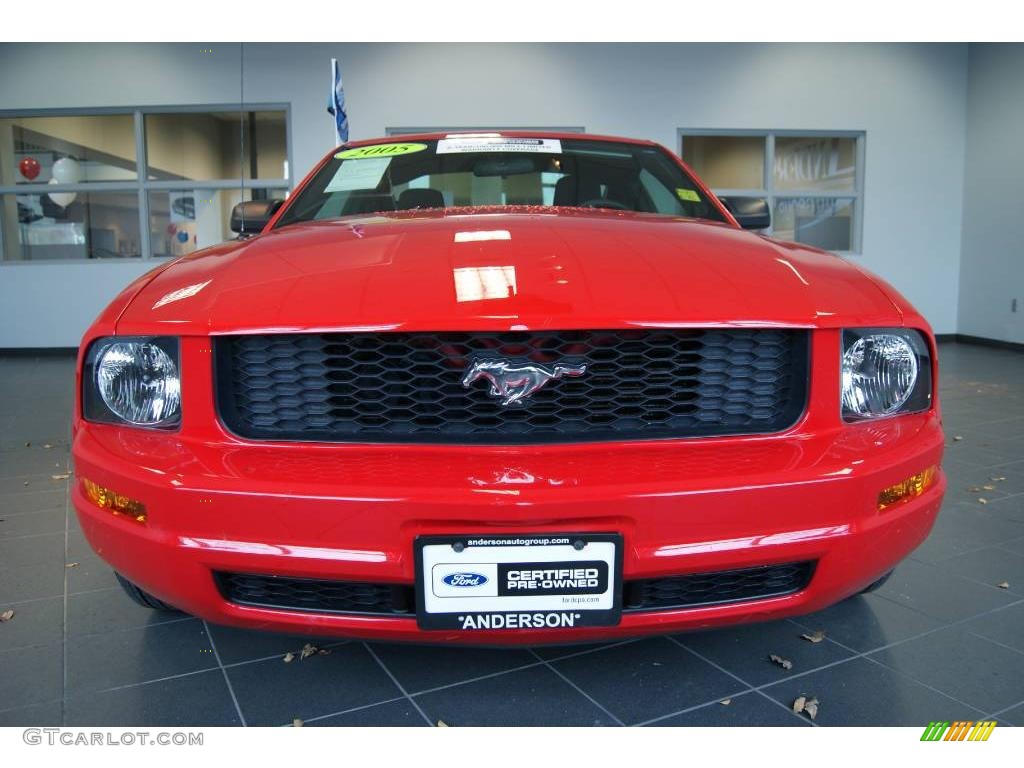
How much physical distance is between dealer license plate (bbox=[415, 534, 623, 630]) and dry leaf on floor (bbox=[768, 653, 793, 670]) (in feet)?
2.11

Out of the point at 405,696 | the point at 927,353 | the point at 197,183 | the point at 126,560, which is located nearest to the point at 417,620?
the point at 405,696

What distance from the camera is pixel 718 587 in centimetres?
149

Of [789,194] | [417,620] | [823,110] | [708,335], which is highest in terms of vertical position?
[823,110]

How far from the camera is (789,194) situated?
935 cm

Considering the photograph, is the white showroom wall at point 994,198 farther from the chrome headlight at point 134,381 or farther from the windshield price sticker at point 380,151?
the chrome headlight at point 134,381

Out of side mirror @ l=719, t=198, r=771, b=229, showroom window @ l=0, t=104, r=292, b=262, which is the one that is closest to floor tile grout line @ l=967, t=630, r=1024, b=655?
side mirror @ l=719, t=198, r=771, b=229

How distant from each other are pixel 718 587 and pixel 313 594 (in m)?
0.74

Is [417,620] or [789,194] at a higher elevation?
[789,194]

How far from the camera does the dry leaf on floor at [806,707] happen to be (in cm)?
162

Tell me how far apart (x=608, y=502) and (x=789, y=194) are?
8.91 metres

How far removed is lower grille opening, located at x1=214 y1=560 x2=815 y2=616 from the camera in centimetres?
143

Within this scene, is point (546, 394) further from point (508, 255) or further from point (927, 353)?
point (927, 353)
